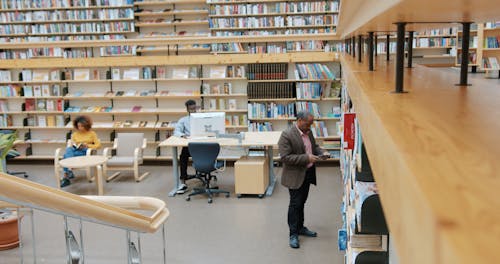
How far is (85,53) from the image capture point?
12922mm

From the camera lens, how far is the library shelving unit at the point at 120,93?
9023mm

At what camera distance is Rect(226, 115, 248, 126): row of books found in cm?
909

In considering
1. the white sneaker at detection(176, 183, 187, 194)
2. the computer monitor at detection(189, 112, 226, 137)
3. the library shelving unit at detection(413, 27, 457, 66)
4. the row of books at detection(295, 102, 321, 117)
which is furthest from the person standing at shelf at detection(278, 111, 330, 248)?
the library shelving unit at detection(413, 27, 457, 66)

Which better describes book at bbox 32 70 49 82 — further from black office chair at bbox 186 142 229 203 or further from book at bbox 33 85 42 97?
black office chair at bbox 186 142 229 203

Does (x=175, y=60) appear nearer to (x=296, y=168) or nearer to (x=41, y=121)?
(x=41, y=121)

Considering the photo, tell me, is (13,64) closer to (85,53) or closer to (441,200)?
(85,53)

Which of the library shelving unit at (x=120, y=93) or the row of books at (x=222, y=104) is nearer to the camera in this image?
the library shelving unit at (x=120, y=93)

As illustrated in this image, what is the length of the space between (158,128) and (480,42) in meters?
6.60

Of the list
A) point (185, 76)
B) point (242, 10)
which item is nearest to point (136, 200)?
point (185, 76)

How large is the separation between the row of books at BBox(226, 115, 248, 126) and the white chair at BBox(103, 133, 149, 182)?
1.66 meters

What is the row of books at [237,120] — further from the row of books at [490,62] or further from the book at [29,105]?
the row of books at [490,62]

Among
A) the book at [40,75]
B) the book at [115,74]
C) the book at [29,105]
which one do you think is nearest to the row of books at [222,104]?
the book at [115,74]

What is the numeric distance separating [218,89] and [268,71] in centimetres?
103

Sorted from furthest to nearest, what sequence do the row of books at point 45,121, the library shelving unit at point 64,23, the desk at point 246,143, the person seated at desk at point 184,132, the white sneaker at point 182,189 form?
the library shelving unit at point 64,23 → the row of books at point 45,121 → the person seated at desk at point 184,132 → the white sneaker at point 182,189 → the desk at point 246,143
